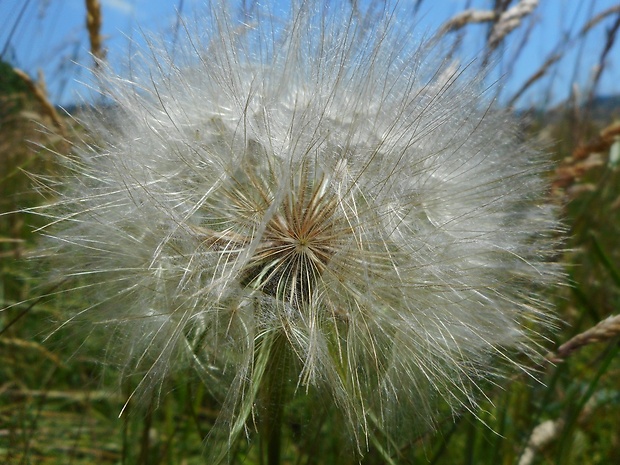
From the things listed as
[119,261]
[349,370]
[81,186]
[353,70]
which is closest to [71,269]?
[119,261]

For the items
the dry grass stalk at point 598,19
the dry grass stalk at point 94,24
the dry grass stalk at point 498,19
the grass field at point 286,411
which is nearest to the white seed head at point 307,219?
the grass field at point 286,411

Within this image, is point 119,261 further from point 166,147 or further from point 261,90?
point 261,90

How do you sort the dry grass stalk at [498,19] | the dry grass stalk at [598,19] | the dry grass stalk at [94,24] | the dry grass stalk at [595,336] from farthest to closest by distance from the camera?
the dry grass stalk at [598,19], the dry grass stalk at [498,19], the dry grass stalk at [94,24], the dry grass stalk at [595,336]

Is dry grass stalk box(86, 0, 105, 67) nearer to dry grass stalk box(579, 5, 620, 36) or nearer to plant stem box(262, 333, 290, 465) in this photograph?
plant stem box(262, 333, 290, 465)

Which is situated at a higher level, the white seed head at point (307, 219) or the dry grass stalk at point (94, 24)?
the dry grass stalk at point (94, 24)

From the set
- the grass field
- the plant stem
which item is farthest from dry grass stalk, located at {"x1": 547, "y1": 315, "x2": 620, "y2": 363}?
the plant stem

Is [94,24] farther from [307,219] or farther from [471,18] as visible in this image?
[471,18]

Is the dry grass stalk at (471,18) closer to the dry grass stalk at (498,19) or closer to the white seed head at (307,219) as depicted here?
the dry grass stalk at (498,19)

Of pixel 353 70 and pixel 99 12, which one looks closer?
pixel 353 70
